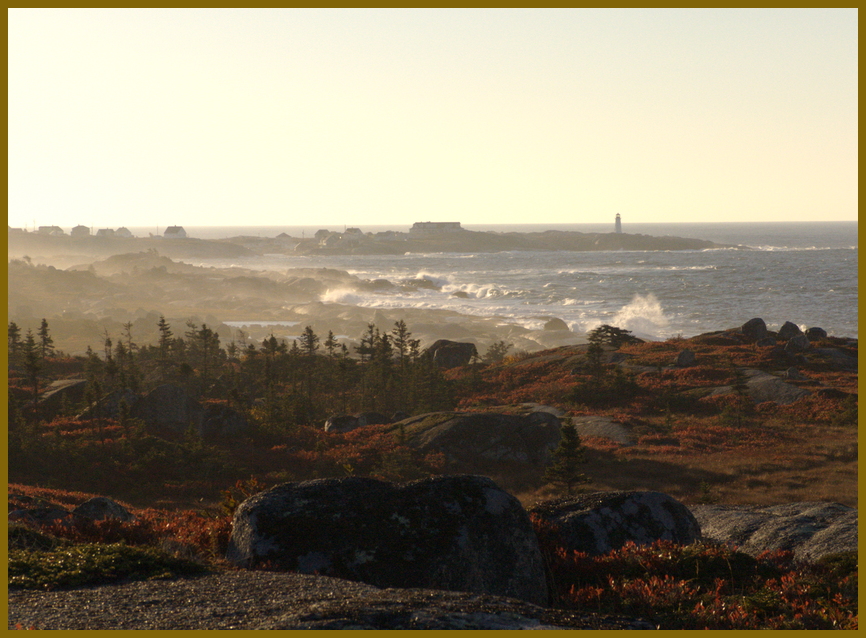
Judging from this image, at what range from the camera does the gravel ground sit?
6188mm

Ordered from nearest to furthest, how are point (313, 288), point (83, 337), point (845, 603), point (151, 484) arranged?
point (845, 603), point (151, 484), point (83, 337), point (313, 288)

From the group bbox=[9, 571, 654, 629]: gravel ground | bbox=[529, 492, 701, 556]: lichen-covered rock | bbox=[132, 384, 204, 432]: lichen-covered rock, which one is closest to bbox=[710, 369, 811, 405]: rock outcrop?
bbox=[529, 492, 701, 556]: lichen-covered rock

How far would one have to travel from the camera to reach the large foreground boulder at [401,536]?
8883mm

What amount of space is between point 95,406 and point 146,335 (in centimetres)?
4216

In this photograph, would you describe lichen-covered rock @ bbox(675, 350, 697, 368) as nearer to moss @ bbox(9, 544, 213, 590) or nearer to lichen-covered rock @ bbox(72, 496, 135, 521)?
lichen-covered rock @ bbox(72, 496, 135, 521)

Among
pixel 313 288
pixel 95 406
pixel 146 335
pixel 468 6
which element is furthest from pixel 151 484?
pixel 313 288

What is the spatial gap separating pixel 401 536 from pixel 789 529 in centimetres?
900

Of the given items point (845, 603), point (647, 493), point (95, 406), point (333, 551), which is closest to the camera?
point (845, 603)

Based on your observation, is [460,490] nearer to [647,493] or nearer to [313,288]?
[647,493]

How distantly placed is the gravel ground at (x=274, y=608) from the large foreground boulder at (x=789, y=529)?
744 cm

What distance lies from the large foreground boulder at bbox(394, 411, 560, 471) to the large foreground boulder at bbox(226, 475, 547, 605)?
16535 millimetres

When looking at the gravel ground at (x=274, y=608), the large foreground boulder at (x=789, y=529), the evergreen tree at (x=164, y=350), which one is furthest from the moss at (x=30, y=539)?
the evergreen tree at (x=164, y=350)

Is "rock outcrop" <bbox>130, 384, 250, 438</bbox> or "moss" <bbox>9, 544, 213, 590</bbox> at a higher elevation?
"moss" <bbox>9, 544, 213, 590</bbox>

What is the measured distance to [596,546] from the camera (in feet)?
35.4
